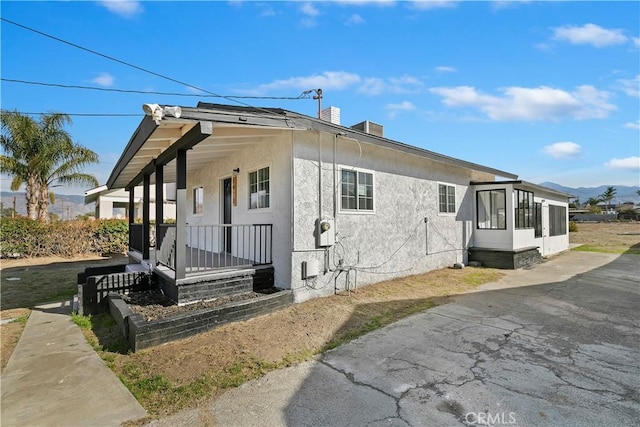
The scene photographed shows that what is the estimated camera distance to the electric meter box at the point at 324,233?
6.48m

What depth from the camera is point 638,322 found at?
5.30 meters

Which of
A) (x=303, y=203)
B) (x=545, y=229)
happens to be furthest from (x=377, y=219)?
(x=545, y=229)

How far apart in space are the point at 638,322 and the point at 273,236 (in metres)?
6.56

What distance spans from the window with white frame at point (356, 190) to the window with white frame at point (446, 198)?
12.1 feet

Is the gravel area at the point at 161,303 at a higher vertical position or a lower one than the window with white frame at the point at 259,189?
lower

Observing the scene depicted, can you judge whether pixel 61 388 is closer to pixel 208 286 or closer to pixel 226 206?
pixel 208 286

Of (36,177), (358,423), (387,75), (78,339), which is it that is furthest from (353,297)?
(36,177)

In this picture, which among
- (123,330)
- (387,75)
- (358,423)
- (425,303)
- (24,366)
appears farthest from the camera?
(387,75)

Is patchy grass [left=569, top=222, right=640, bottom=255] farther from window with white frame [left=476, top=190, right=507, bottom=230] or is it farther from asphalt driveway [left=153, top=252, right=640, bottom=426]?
asphalt driveway [left=153, top=252, right=640, bottom=426]

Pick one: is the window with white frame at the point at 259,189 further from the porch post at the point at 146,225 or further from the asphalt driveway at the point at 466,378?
the asphalt driveway at the point at 466,378

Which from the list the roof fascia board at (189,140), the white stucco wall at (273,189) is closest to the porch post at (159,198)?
the roof fascia board at (189,140)

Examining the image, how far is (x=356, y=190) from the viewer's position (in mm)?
7461

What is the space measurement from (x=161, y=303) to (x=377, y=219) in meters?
5.04

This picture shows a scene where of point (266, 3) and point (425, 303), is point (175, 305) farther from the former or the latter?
point (266, 3)
